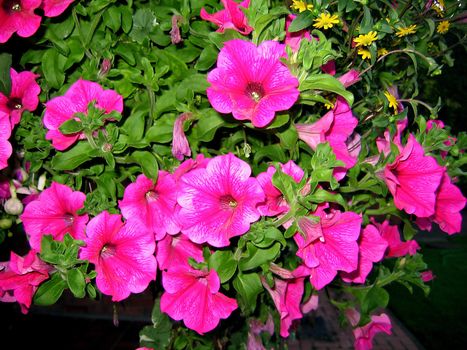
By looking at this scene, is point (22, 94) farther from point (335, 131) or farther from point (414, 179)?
point (414, 179)

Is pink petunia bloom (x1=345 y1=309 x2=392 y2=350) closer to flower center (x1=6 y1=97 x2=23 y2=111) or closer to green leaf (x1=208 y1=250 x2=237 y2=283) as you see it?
green leaf (x1=208 y1=250 x2=237 y2=283)

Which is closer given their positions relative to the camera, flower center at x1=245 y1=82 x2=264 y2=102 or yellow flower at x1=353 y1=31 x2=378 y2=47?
flower center at x1=245 y1=82 x2=264 y2=102

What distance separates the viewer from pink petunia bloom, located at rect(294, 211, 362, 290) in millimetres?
708

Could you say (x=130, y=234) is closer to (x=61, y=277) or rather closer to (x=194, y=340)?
(x=61, y=277)

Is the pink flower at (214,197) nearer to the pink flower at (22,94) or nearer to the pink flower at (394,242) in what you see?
the pink flower at (22,94)

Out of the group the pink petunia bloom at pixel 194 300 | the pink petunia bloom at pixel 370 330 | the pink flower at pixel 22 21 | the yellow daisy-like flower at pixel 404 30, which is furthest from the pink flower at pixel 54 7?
the pink petunia bloom at pixel 370 330

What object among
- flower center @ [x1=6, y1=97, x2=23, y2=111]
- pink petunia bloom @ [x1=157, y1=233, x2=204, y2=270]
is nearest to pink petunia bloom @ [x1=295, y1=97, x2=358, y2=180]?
pink petunia bloom @ [x1=157, y1=233, x2=204, y2=270]

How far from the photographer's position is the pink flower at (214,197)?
0.66m

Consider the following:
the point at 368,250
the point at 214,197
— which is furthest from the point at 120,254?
the point at 368,250

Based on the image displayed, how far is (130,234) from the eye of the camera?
713 millimetres

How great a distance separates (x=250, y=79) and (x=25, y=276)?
1.66ft

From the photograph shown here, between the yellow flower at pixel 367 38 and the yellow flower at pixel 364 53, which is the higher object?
the yellow flower at pixel 367 38

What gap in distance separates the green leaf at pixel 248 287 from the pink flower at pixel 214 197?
13 centimetres

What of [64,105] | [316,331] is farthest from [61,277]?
[316,331]
